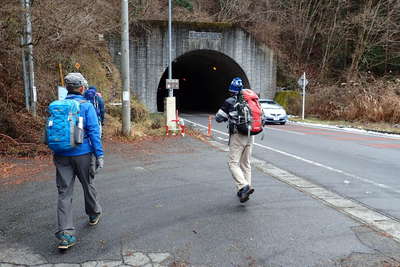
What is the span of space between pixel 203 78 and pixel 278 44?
1053 centimetres

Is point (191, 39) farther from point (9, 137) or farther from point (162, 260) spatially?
point (162, 260)

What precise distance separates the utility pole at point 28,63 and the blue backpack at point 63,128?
6606 mm

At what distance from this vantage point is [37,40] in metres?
10.2

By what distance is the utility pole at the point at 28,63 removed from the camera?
9570mm

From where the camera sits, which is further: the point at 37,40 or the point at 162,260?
the point at 37,40

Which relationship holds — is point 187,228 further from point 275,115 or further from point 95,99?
point 275,115

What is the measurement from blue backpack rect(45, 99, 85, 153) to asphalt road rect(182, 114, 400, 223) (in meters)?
4.32

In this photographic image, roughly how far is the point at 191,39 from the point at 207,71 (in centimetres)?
1007

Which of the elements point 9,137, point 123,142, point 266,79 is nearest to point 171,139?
point 123,142

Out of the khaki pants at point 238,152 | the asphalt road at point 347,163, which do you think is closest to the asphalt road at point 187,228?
the khaki pants at point 238,152

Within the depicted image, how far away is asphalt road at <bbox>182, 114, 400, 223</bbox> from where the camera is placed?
20.0 ft

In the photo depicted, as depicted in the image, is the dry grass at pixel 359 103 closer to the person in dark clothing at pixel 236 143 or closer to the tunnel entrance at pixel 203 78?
the tunnel entrance at pixel 203 78

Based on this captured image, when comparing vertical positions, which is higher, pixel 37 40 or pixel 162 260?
pixel 37 40

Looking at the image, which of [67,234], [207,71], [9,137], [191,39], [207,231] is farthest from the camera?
[207,71]
